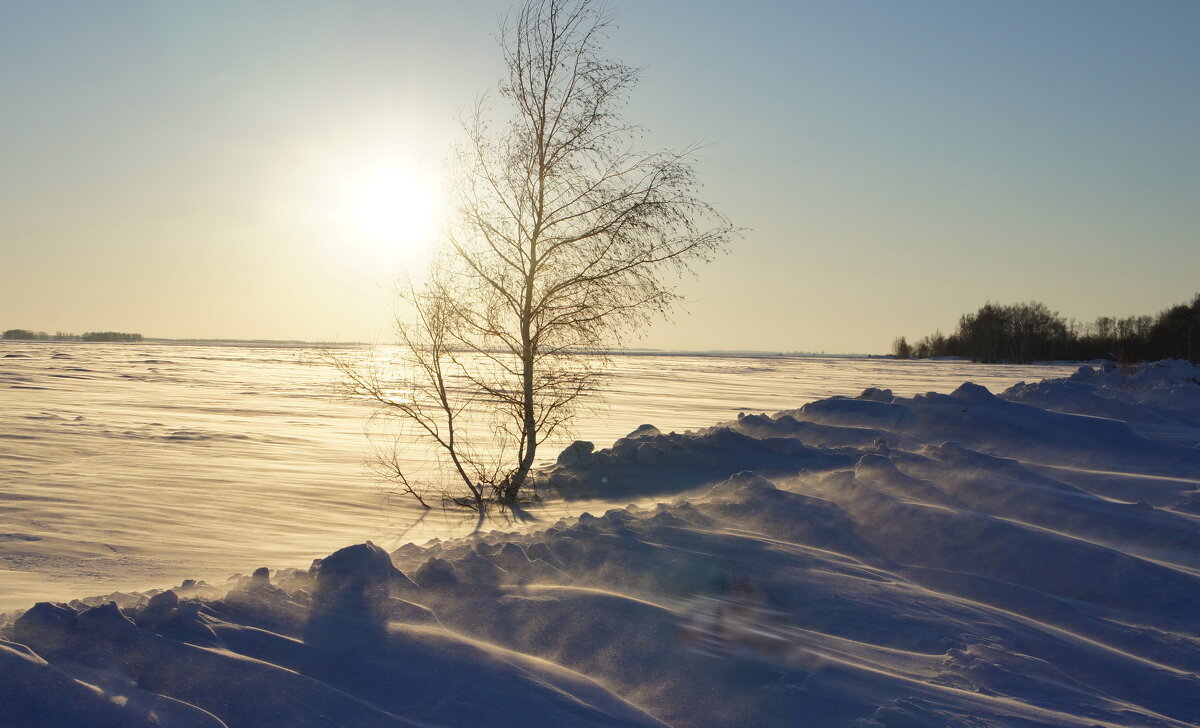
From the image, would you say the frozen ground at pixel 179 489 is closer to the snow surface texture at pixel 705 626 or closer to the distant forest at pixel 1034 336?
the snow surface texture at pixel 705 626

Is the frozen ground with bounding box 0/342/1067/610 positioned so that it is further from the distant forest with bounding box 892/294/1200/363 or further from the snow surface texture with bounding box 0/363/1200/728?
the distant forest with bounding box 892/294/1200/363

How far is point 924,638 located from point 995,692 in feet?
2.07

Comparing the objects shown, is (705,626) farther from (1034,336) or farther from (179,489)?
(1034,336)

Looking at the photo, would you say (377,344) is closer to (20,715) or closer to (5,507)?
(5,507)

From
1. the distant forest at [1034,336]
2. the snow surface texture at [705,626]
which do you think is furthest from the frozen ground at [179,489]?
the distant forest at [1034,336]

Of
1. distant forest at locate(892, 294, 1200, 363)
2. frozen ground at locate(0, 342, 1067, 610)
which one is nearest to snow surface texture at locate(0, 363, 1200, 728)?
frozen ground at locate(0, 342, 1067, 610)

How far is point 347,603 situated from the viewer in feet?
12.6

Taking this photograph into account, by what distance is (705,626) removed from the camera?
395cm

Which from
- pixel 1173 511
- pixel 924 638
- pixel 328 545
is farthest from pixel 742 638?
pixel 1173 511

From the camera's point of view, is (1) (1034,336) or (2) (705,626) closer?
(2) (705,626)

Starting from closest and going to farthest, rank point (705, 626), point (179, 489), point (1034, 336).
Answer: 1. point (705, 626)
2. point (179, 489)
3. point (1034, 336)

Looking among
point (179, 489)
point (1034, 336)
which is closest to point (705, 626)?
point (179, 489)

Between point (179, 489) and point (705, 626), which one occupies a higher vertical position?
point (705, 626)

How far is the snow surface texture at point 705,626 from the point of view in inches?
118
